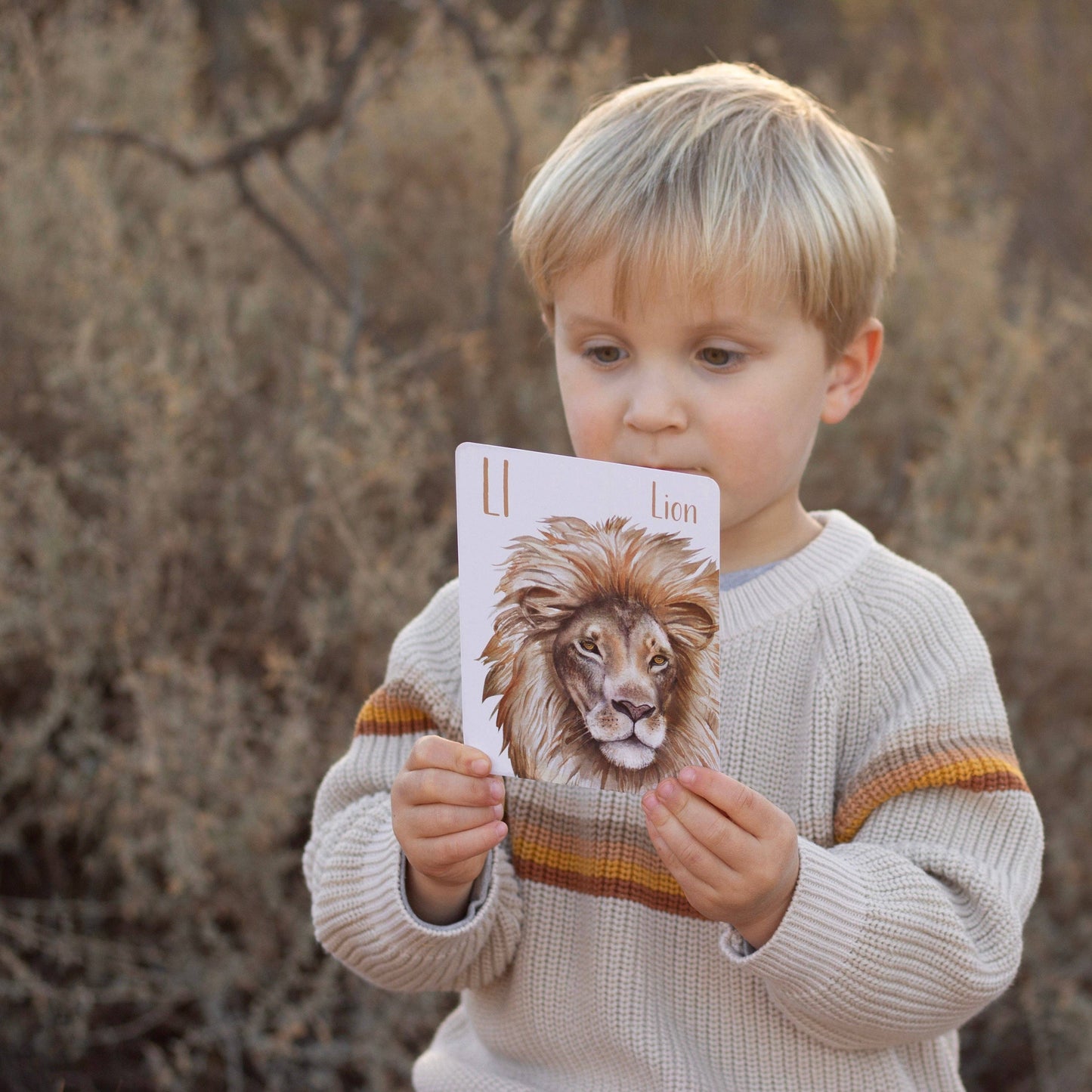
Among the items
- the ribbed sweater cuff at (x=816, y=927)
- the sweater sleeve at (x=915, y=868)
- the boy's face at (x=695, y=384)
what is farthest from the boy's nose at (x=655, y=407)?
the ribbed sweater cuff at (x=816, y=927)

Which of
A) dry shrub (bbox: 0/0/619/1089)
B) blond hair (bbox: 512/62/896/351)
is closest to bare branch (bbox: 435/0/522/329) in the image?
dry shrub (bbox: 0/0/619/1089)

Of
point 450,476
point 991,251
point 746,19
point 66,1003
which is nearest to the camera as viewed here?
point 66,1003

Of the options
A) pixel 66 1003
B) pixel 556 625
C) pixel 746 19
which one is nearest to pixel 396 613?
pixel 66 1003

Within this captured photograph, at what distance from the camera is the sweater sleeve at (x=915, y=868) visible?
3.38ft

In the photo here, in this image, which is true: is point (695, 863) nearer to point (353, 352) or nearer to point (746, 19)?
point (353, 352)

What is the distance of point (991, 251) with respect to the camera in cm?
321

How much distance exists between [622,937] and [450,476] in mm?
1658

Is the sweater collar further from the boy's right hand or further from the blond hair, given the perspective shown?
the boy's right hand

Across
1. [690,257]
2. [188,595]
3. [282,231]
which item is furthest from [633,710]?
[282,231]

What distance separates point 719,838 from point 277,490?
67.7 inches

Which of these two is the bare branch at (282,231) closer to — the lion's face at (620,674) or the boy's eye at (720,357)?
the boy's eye at (720,357)

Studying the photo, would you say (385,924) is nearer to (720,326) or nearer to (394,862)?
(394,862)

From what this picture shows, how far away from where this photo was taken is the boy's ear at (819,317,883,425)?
1287mm

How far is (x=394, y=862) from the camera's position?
1142mm
